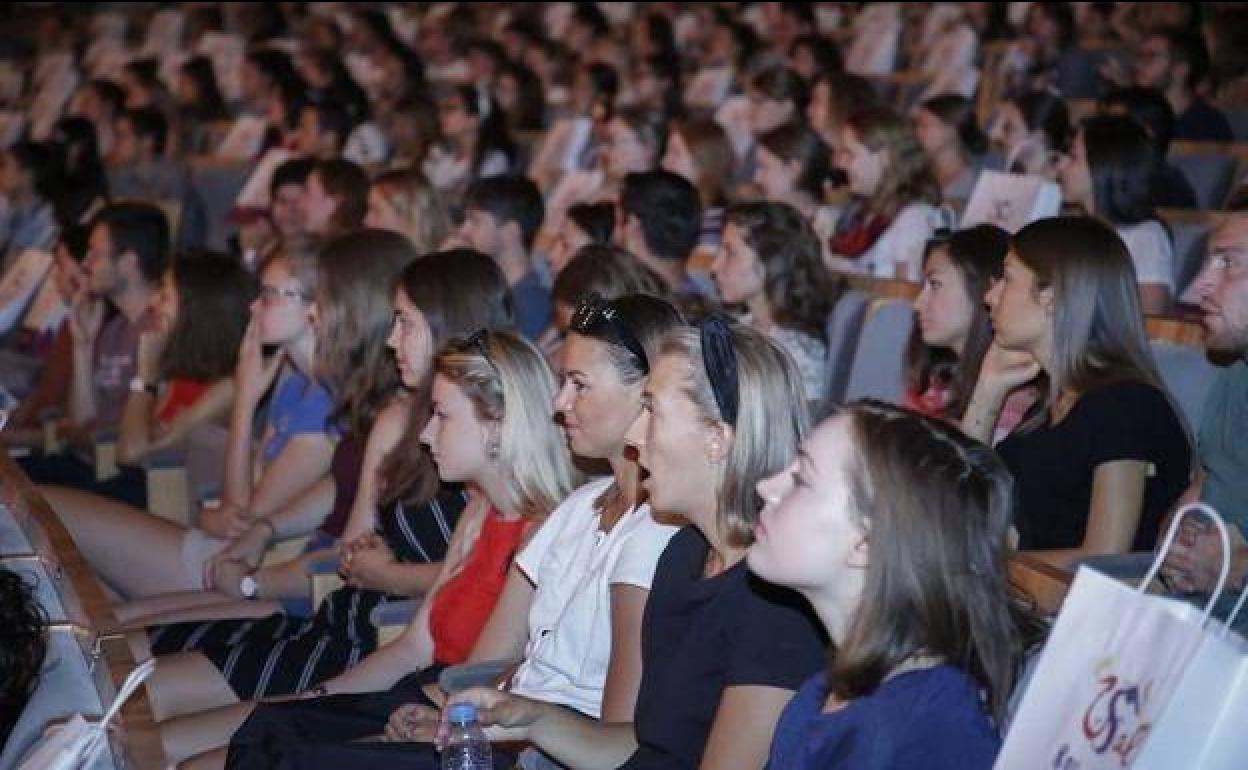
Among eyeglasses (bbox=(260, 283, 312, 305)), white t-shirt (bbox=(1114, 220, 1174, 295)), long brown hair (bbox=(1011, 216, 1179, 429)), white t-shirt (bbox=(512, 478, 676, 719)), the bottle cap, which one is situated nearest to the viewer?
the bottle cap

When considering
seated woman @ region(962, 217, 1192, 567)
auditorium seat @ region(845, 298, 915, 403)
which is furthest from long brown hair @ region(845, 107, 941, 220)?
seated woman @ region(962, 217, 1192, 567)

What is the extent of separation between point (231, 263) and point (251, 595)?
1.43m

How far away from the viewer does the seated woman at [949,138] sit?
20.9ft

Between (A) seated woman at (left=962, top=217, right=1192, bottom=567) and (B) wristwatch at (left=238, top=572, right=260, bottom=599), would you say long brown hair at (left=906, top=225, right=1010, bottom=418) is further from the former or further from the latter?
(B) wristwatch at (left=238, top=572, right=260, bottom=599)

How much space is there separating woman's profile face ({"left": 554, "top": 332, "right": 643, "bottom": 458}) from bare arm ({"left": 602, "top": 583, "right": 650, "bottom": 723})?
0.27m

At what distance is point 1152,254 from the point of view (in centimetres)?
468

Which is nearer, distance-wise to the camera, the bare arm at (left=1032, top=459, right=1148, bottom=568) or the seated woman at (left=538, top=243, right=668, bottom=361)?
the bare arm at (left=1032, top=459, right=1148, bottom=568)

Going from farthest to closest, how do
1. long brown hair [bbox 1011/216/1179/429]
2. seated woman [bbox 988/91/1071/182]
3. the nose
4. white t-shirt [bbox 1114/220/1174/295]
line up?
1. seated woman [bbox 988/91/1071/182]
2. white t-shirt [bbox 1114/220/1174/295]
3. long brown hair [bbox 1011/216/1179/429]
4. the nose

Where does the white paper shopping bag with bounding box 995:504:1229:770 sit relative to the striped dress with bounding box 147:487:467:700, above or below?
above

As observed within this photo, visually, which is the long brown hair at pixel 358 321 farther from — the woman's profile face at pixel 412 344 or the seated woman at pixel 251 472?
the woman's profile face at pixel 412 344

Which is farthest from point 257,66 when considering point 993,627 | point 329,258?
point 993,627

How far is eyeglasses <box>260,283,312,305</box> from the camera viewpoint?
14.6ft

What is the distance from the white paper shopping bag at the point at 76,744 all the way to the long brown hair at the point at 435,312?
1.55 m

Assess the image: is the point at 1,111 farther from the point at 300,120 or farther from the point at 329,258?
the point at 329,258
